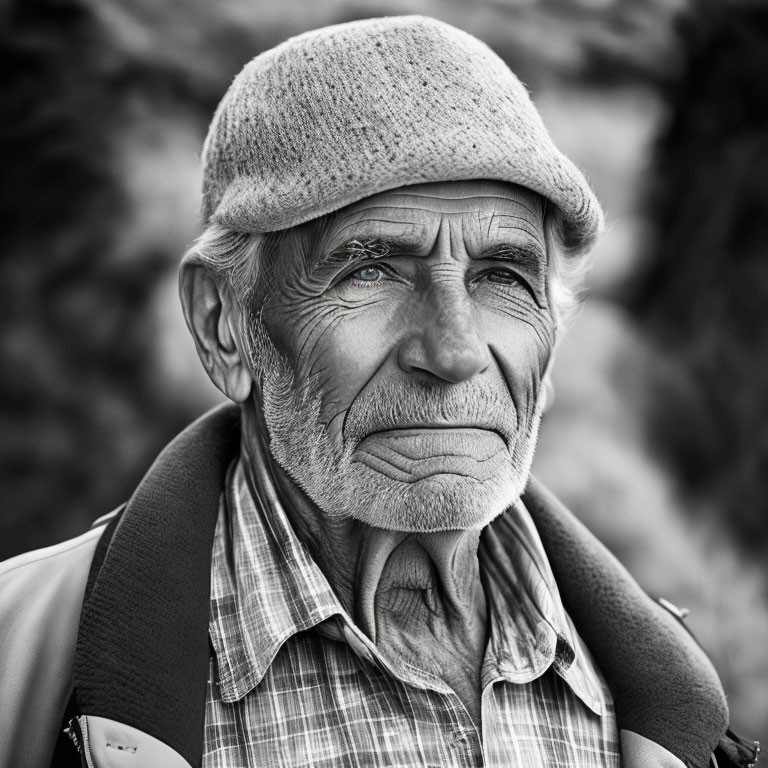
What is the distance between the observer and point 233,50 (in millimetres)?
4664

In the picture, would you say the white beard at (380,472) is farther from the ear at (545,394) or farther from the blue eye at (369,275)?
the blue eye at (369,275)

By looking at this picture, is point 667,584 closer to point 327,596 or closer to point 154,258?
point 154,258

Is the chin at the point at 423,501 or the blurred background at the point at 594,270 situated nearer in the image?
the chin at the point at 423,501

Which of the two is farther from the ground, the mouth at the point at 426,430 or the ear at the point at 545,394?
the ear at the point at 545,394

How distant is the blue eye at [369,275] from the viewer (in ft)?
6.23

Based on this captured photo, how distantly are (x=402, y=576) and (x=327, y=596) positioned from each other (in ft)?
0.78

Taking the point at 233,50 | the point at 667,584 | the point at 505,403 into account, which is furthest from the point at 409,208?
the point at 667,584

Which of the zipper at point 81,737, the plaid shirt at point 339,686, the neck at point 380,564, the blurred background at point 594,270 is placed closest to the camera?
the zipper at point 81,737

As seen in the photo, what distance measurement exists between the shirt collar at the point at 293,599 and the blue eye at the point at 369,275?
1.59 ft

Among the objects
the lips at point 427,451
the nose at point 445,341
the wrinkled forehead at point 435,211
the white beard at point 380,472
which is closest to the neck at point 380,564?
the white beard at point 380,472

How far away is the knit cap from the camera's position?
178 cm

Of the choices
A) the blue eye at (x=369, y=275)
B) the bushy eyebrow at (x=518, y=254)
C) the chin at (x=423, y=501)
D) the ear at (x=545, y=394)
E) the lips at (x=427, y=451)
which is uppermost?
the bushy eyebrow at (x=518, y=254)

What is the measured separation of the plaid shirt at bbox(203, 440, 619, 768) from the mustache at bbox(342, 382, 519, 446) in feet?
0.93

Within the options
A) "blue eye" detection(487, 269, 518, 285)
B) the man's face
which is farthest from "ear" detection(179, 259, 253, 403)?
"blue eye" detection(487, 269, 518, 285)
